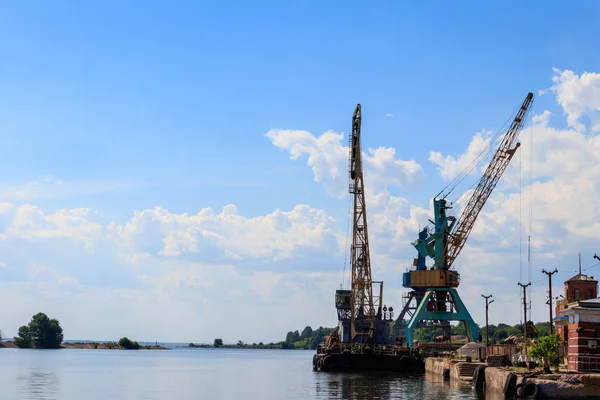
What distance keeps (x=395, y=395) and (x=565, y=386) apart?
16.6 m

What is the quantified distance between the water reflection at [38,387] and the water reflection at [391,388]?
69.4ft

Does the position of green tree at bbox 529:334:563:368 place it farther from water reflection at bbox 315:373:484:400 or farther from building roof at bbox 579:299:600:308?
water reflection at bbox 315:373:484:400

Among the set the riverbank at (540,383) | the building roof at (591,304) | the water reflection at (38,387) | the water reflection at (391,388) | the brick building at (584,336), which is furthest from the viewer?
the water reflection at (38,387)

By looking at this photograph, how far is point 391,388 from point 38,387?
102 ft

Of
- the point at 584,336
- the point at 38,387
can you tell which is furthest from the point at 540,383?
the point at 38,387

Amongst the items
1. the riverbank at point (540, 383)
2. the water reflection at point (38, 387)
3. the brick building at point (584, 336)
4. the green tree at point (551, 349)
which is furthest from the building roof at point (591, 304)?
the water reflection at point (38, 387)

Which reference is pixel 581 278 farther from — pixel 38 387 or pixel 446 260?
pixel 38 387

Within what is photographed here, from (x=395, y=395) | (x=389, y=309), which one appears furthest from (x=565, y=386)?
(x=389, y=309)

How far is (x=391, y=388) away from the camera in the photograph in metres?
69.0

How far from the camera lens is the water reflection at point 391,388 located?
5985cm

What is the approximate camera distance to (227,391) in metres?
69.6

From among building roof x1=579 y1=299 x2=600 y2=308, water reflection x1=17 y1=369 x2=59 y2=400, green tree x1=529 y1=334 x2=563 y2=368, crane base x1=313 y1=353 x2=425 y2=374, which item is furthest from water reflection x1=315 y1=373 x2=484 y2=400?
water reflection x1=17 y1=369 x2=59 y2=400

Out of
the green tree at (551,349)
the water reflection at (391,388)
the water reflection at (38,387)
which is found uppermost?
the green tree at (551,349)

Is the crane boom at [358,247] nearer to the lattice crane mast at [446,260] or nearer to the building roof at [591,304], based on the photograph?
the lattice crane mast at [446,260]
